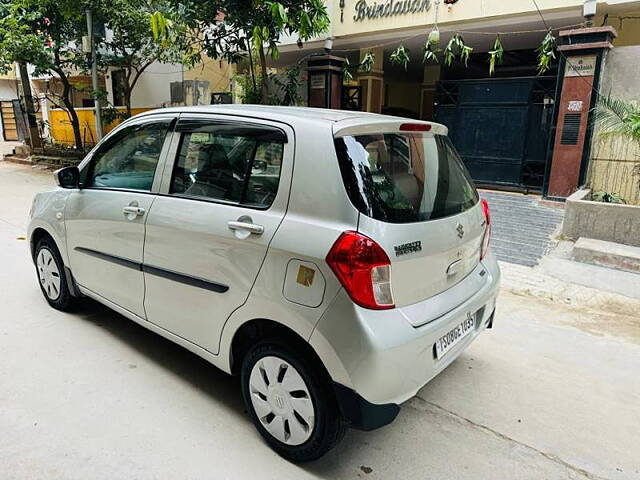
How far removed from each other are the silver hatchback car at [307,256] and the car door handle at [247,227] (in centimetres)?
1

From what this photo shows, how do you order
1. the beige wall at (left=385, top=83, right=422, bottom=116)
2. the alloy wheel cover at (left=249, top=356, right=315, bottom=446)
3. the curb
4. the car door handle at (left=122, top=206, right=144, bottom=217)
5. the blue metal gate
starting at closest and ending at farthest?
the alloy wheel cover at (left=249, top=356, right=315, bottom=446), the car door handle at (left=122, top=206, right=144, bottom=217), the curb, the blue metal gate, the beige wall at (left=385, top=83, right=422, bottom=116)

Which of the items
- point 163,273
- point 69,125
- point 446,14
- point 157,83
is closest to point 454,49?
point 446,14

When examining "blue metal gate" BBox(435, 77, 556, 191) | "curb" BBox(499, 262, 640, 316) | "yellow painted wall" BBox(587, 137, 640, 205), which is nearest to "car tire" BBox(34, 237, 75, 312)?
"curb" BBox(499, 262, 640, 316)

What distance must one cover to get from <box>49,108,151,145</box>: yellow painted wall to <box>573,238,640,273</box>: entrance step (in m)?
14.5

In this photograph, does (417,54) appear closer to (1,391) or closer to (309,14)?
(309,14)

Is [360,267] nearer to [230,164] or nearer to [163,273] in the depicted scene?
[230,164]

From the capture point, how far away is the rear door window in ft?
7.92

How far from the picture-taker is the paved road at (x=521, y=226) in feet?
19.5

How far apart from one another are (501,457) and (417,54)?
1115 centimetres

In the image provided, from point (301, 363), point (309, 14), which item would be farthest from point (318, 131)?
point (309, 14)

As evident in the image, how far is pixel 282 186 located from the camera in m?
2.31

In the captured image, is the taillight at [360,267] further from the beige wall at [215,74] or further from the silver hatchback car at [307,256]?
the beige wall at [215,74]

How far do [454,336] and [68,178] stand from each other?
294cm

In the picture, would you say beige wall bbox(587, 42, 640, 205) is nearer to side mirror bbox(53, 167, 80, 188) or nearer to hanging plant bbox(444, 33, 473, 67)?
hanging plant bbox(444, 33, 473, 67)
